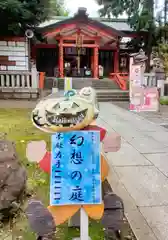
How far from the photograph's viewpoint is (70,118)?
2109 mm

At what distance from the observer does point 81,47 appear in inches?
795

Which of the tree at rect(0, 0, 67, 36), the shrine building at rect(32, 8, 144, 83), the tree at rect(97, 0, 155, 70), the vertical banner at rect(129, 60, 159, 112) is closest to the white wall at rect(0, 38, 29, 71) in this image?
the tree at rect(0, 0, 67, 36)

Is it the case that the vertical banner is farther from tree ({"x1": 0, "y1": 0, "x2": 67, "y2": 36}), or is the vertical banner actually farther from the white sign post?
the white sign post

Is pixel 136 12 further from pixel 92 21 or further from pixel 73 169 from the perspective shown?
pixel 73 169

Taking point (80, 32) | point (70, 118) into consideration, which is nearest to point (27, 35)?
point (80, 32)

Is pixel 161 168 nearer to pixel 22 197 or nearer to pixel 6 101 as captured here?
pixel 22 197

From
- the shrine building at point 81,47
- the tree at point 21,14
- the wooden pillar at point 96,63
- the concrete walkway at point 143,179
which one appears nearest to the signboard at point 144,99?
the concrete walkway at point 143,179

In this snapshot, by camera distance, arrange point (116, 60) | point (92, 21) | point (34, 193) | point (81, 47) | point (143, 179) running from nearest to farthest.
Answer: point (34, 193), point (143, 179), point (92, 21), point (81, 47), point (116, 60)

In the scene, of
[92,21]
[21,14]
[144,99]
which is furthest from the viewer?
[92,21]

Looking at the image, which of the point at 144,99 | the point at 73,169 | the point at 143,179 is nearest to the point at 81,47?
the point at 144,99

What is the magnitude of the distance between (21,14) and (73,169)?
12.7 m

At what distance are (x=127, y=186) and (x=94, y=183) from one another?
1524mm

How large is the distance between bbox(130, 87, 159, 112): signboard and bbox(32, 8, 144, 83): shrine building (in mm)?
7764

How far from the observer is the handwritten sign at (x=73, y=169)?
2207 mm
